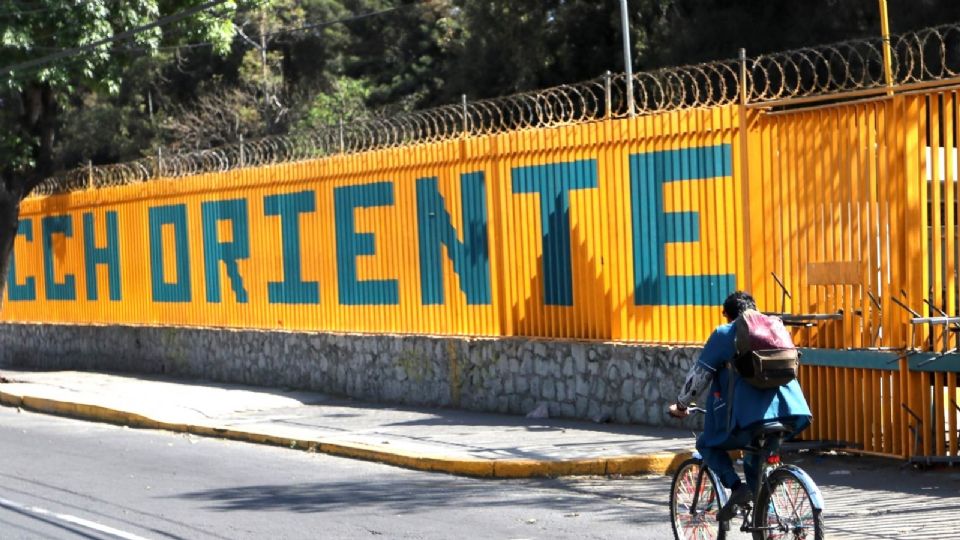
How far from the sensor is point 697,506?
743cm

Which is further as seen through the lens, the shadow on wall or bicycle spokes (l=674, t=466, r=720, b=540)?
the shadow on wall

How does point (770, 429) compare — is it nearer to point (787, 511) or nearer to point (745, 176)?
point (787, 511)

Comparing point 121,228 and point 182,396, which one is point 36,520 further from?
point 121,228

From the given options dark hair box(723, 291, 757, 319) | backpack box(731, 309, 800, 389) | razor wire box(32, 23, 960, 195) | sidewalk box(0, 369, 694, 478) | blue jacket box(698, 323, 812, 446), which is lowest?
sidewalk box(0, 369, 694, 478)

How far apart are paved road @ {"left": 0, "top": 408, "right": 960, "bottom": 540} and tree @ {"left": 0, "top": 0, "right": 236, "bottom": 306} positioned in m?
8.33

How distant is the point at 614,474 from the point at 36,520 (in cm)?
438

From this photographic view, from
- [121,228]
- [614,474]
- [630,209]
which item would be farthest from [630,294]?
[121,228]

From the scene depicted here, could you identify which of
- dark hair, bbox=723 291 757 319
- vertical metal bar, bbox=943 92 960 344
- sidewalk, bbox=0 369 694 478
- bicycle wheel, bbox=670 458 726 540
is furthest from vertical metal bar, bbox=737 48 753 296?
dark hair, bbox=723 291 757 319

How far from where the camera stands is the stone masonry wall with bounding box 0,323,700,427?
12734mm

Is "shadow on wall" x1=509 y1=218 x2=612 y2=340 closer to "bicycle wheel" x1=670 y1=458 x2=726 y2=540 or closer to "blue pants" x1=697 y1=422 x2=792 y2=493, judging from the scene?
"bicycle wheel" x1=670 y1=458 x2=726 y2=540

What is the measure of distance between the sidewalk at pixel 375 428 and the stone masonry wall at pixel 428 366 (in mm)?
220

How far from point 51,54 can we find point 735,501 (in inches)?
618

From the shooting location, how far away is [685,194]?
488 inches

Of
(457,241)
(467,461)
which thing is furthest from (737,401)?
(457,241)
